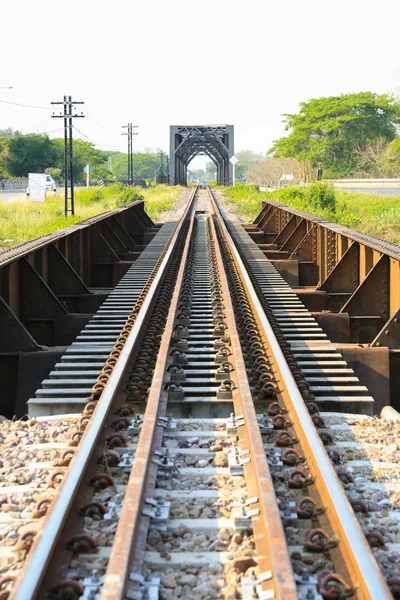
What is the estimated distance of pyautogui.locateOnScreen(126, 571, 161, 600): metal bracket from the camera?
9.08 ft

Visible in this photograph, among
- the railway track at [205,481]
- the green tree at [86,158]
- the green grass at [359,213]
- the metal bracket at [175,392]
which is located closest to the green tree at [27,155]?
the green tree at [86,158]

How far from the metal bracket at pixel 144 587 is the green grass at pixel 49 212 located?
16.7 metres

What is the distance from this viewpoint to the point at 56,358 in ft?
22.3

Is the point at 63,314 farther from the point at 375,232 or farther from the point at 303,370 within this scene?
the point at 375,232

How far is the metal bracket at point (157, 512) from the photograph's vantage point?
3410 mm

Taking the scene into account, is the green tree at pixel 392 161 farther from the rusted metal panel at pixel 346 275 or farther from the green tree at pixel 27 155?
the rusted metal panel at pixel 346 275

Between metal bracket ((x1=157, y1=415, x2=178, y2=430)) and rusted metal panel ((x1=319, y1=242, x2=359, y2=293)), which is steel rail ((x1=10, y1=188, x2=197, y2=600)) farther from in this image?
rusted metal panel ((x1=319, y1=242, x2=359, y2=293))

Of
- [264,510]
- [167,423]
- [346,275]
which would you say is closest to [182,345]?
[167,423]

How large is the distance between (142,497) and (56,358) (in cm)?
348

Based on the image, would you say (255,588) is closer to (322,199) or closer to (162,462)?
(162,462)

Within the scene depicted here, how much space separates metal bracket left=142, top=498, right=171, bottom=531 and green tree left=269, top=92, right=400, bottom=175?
8133 centimetres

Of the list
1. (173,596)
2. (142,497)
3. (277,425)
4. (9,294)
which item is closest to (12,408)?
(9,294)

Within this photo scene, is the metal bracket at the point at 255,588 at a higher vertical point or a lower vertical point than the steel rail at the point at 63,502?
lower

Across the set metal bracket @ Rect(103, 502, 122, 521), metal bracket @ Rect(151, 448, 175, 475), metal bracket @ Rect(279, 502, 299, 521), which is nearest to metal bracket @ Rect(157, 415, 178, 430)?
metal bracket @ Rect(151, 448, 175, 475)
